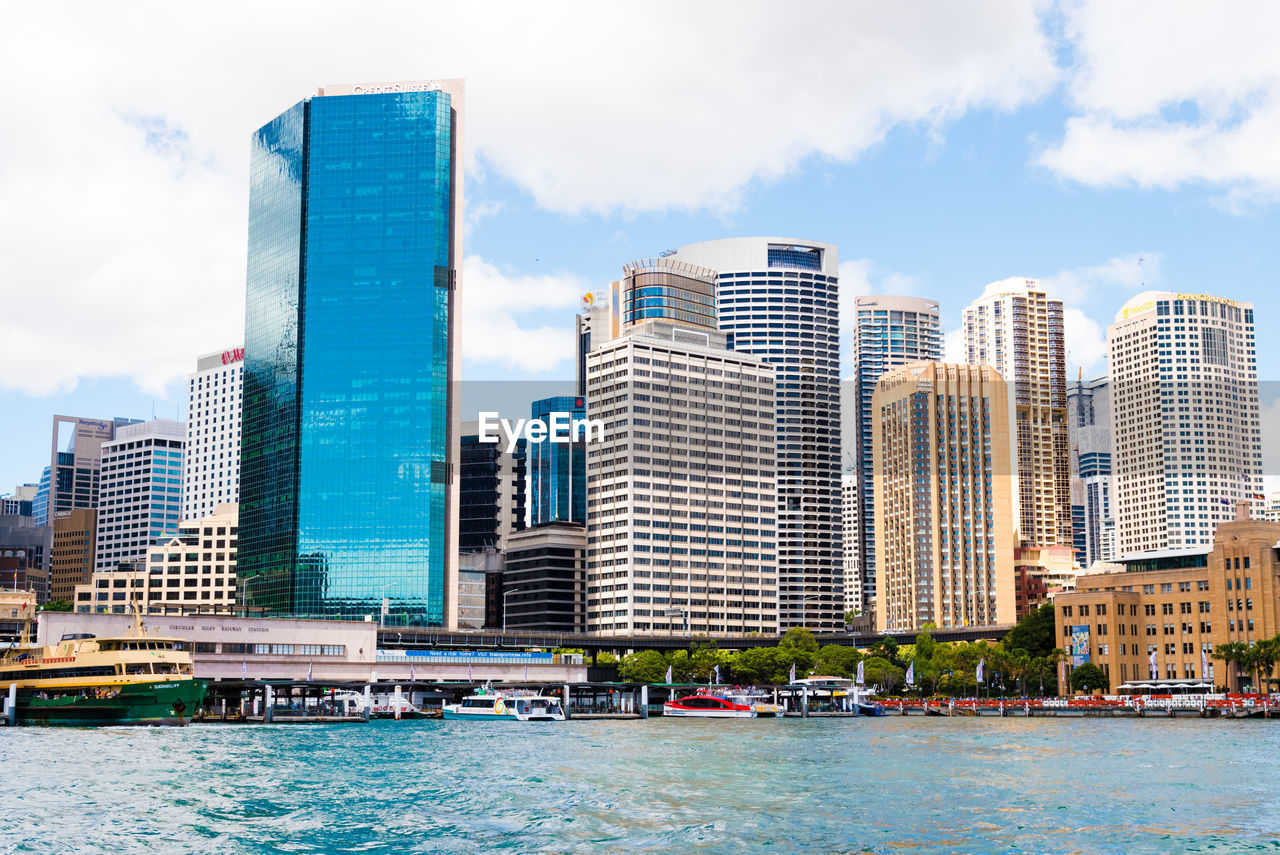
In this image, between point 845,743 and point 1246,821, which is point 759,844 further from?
point 845,743

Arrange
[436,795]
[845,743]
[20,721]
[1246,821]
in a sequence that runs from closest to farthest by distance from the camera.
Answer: [1246,821], [436,795], [845,743], [20,721]

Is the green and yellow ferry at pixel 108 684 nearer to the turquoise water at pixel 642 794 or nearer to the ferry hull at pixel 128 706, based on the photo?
the ferry hull at pixel 128 706

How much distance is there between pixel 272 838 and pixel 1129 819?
43.9 metres

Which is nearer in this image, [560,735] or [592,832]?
[592,832]

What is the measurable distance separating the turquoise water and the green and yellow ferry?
1488 cm

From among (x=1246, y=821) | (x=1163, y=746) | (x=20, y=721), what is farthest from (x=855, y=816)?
A: (x=20, y=721)

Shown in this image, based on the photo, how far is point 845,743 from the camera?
140 metres

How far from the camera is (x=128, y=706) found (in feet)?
525

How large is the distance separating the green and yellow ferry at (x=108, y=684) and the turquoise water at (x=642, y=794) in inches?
586

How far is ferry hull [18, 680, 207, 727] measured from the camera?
159875mm

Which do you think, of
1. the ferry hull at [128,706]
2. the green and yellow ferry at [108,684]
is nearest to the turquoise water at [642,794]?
the ferry hull at [128,706]

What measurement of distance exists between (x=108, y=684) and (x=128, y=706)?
3.39m

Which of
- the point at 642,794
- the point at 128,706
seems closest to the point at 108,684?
the point at 128,706

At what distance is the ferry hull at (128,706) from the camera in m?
160
